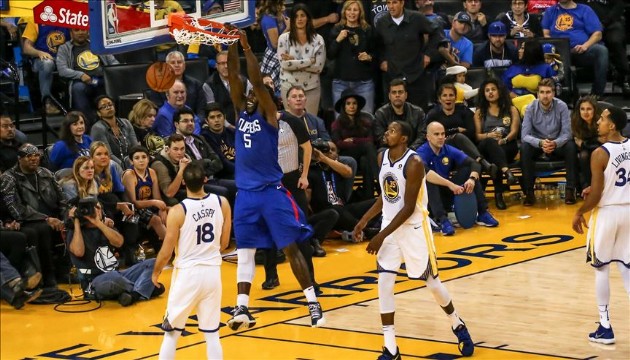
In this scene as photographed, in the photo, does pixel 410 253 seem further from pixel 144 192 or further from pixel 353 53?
pixel 353 53

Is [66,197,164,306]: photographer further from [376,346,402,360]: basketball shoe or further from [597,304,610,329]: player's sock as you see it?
[597,304,610,329]: player's sock

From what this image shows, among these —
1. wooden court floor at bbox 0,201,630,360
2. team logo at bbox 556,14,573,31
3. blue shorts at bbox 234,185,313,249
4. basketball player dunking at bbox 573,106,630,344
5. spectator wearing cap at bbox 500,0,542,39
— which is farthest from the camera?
→ team logo at bbox 556,14,573,31

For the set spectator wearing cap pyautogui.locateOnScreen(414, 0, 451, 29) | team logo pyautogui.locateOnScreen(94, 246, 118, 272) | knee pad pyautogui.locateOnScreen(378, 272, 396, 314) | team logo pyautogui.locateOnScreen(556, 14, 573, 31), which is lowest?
team logo pyautogui.locateOnScreen(94, 246, 118, 272)

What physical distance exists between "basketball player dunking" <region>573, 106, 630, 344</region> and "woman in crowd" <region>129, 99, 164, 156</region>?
558 centimetres

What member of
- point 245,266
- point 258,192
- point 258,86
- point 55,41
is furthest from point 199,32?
point 55,41

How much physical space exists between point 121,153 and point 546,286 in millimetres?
4719

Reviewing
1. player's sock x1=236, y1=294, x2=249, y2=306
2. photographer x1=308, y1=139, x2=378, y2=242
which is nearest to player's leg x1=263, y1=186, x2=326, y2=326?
player's sock x1=236, y1=294, x2=249, y2=306

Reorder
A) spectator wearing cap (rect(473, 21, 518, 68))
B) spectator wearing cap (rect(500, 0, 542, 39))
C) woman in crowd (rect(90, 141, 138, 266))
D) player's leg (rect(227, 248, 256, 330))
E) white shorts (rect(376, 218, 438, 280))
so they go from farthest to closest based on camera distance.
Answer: spectator wearing cap (rect(500, 0, 542, 39)), spectator wearing cap (rect(473, 21, 518, 68)), woman in crowd (rect(90, 141, 138, 266)), player's leg (rect(227, 248, 256, 330)), white shorts (rect(376, 218, 438, 280))

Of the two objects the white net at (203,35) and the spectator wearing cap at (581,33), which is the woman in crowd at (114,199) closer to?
the white net at (203,35)

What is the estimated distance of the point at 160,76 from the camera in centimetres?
1410

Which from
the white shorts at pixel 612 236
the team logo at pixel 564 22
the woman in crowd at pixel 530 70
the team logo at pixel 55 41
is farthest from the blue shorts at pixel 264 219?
the team logo at pixel 564 22

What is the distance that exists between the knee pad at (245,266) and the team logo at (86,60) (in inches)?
193

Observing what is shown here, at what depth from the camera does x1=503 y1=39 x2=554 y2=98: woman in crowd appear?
16.3 m

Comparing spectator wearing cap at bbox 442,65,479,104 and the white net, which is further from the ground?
the white net
